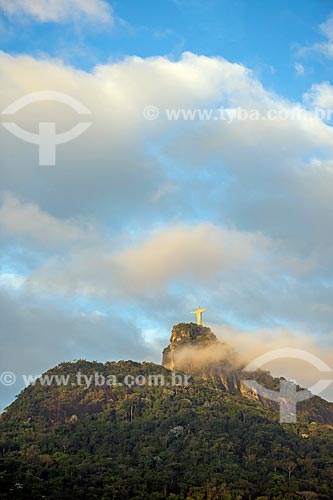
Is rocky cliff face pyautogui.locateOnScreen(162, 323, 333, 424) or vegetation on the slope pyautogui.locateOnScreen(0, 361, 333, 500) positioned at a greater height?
rocky cliff face pyautogui.locateOnScreen(162, 323, 333, 424)

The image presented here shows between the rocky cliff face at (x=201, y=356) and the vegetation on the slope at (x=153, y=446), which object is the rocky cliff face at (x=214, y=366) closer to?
the rocky cliff face at (x=201, y=356)

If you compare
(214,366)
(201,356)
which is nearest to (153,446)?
(214,366)

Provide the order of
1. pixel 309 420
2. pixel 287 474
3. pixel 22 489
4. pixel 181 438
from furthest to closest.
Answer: pixel 309 420
pixel 181 438
pixel 287 474
pixel 22 489

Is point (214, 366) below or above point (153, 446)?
above

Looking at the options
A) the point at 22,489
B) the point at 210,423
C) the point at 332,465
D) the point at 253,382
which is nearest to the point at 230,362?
the point at 253,382

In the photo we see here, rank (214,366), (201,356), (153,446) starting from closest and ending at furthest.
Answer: (153,446), (214,366), (201,356)

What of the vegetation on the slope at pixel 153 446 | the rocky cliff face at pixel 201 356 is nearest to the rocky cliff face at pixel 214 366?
the rocky cliff face at pixel 201 356

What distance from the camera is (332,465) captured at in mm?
111375

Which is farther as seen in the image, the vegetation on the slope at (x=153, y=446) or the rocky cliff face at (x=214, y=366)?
the rocky cliff face at (x=214, y=366)

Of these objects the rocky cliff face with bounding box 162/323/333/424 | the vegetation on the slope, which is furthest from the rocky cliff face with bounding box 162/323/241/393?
the vegetation on the slope

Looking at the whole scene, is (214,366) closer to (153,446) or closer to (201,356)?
(201,356)

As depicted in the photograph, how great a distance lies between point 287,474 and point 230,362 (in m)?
56.2

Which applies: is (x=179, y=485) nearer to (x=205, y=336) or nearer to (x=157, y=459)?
(x=157, y=459)

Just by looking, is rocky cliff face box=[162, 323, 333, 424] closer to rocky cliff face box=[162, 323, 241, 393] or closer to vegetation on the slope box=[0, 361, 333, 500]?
rocky cliff face box=[162, 323, 241, 393]
